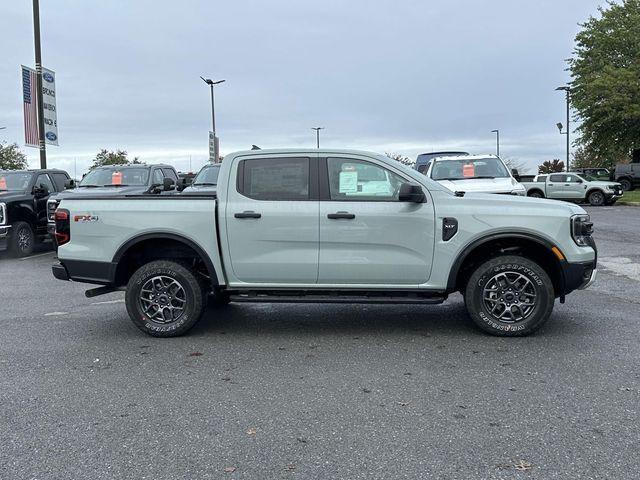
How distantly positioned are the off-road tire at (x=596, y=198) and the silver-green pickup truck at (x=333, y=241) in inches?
901

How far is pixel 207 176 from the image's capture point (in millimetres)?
12898

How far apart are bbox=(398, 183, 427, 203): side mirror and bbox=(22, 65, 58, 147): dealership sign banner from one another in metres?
13.7

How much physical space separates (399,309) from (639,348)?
2519 mm

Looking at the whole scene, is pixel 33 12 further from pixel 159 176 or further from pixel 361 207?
pixel 361 207

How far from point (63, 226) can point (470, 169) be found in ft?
29.6

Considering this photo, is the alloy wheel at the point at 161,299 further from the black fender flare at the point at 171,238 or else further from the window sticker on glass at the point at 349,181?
the window sticker on glass at the point at 349,181

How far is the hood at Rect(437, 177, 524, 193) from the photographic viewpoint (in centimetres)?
1131

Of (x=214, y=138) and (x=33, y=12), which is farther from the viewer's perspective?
(x=214, y=138)

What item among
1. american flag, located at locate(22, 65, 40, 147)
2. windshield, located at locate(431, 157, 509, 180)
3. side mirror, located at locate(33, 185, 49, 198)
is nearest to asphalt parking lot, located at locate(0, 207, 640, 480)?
windshield, located at locate(431, 157, 509, 180)

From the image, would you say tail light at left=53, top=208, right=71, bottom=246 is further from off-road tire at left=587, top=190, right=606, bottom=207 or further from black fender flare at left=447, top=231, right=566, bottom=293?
off-road tire at left=587, top=190, right=606, bottom=207

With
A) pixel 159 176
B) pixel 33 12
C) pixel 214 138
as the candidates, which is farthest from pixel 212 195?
pixel 214 138

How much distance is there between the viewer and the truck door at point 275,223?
545cm

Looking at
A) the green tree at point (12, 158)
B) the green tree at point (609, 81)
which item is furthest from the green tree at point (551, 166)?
the green tree at point (12, 158)

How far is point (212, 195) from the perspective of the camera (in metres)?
5.73
